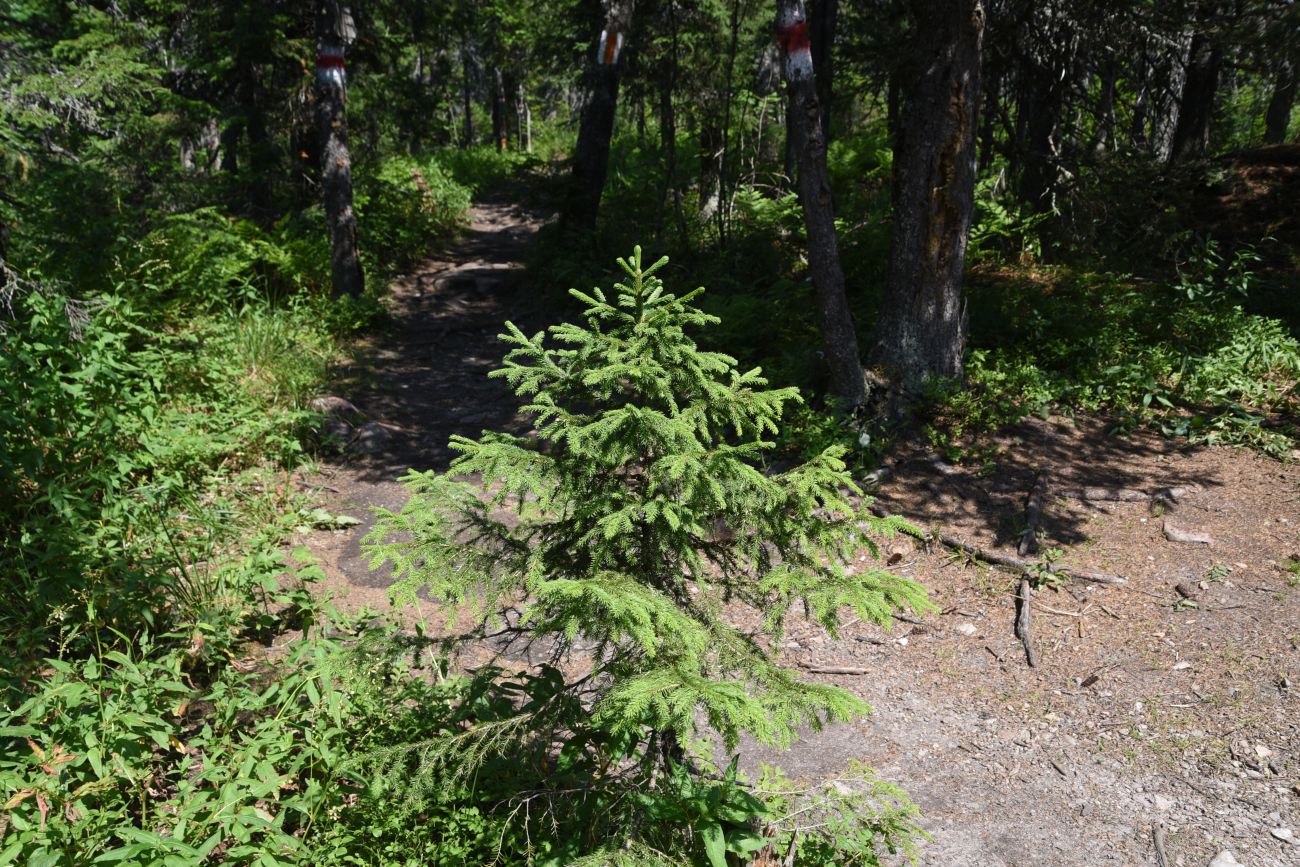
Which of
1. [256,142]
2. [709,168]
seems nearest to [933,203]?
[709,168]

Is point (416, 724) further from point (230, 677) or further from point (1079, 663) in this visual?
point (1079, 663)

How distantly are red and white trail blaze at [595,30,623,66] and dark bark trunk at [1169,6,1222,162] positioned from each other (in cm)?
815

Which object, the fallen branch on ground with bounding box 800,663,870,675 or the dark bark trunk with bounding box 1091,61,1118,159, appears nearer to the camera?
the fallen branch on ground with bounding box 800,663,870,675

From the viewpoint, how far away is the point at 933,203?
6.72 metres

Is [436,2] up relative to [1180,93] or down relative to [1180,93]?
up

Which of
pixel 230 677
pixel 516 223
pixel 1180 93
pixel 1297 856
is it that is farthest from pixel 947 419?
pixel 516 223

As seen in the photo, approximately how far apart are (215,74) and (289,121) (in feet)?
5.06

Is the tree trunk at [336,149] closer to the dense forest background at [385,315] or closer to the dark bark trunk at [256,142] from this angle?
the dense forest background at [385,315]

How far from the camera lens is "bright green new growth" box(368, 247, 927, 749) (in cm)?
258

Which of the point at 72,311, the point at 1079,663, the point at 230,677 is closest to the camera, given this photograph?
the point at 230,677

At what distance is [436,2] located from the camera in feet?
44.8

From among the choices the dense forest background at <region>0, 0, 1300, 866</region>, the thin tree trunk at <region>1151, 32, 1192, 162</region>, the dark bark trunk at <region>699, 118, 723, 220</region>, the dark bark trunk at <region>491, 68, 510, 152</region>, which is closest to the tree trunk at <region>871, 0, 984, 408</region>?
the dense forest background at <region>0, 0, 1300, 866</region>

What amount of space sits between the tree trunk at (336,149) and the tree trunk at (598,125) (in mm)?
3923

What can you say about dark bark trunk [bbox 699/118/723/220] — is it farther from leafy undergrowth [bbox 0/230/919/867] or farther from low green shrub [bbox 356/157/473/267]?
leafy undergrowth [bbox 0/230/919/867]
